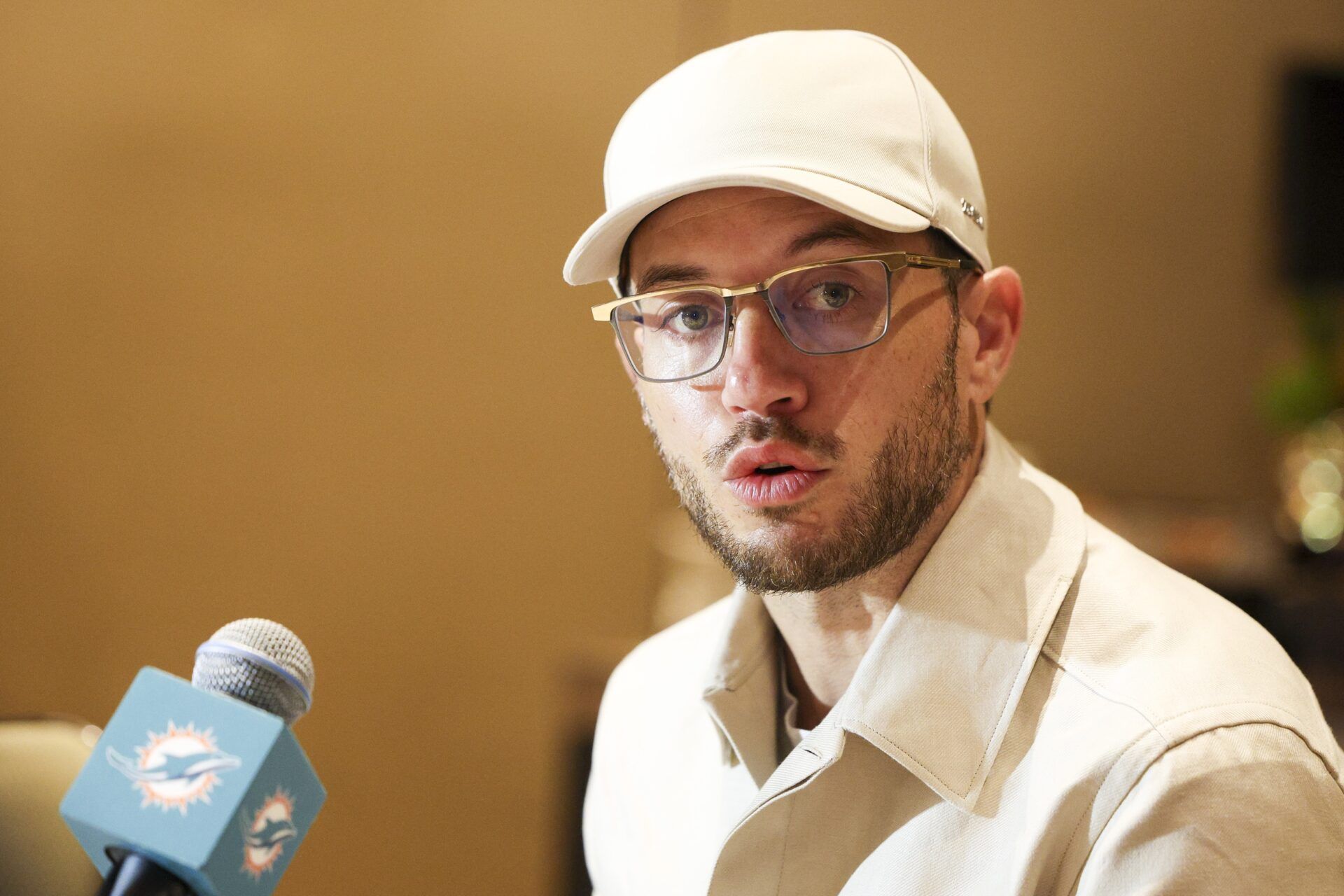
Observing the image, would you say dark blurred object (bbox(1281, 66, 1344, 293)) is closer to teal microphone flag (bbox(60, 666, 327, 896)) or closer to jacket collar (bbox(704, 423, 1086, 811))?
jacket collar (bbox(704, 423, 1086, 811))

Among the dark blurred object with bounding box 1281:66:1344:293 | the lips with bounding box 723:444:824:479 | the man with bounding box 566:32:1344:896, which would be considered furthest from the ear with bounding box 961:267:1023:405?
the dark blurred object with bounding box 1281:66:1344:293

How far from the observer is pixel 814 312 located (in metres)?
1.13

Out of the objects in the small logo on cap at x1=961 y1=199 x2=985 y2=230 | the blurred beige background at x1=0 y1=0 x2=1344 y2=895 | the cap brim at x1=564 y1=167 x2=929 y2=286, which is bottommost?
the blurred beige background at x1=0 y1=0 x2=1344 y2=895

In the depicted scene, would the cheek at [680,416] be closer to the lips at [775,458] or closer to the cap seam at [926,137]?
the lips at [775,458]

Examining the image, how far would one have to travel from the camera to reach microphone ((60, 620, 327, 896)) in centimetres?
76

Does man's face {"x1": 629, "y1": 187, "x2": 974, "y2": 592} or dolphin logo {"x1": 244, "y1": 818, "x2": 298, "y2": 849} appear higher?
man's face {"x1": 629, "y1": 187, "x2": 974, "y2": 592}

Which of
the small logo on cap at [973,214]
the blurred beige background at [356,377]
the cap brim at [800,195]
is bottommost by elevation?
the blurred beige background at [356,377]

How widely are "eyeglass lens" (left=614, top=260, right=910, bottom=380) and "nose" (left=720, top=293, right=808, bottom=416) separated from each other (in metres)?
0.01

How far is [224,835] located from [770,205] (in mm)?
712

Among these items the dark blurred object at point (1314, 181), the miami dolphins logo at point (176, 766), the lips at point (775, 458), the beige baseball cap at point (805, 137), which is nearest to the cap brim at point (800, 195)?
the beige baseball cap at point (805, 137)

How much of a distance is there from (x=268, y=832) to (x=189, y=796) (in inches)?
2.5

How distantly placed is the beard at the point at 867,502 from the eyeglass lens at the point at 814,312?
84mm

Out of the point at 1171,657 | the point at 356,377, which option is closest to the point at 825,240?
the point at 1171,657

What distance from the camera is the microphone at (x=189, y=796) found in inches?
30.0
